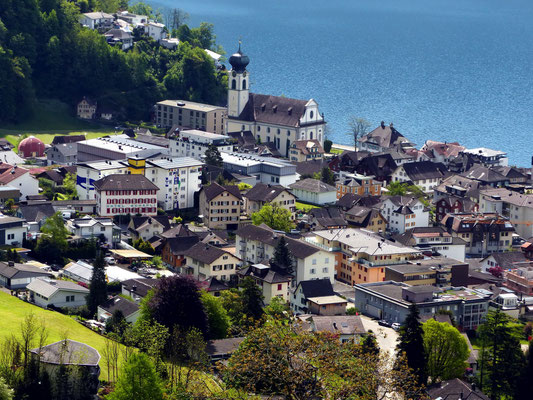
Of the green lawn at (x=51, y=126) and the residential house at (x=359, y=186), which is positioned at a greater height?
the green lawn at (x=51, y=126)

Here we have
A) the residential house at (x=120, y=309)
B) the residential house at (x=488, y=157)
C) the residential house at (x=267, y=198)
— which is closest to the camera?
the residential house at (x=120, y=309)

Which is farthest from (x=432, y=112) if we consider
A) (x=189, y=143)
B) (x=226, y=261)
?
(x=226, y=261)

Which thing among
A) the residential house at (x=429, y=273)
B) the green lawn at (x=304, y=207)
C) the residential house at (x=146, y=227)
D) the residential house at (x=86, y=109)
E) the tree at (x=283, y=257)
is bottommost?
the residential house at (x=429, y=273)

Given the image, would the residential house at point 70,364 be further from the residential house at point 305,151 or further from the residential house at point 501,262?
the residential house at point 305,151

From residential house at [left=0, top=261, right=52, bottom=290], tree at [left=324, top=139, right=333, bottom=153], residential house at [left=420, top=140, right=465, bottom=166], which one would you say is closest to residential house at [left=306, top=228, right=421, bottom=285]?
residential house at [left=0, top=261, right=52, bottom=290]

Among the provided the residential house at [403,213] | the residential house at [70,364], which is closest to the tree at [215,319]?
the residential house at [70,364]

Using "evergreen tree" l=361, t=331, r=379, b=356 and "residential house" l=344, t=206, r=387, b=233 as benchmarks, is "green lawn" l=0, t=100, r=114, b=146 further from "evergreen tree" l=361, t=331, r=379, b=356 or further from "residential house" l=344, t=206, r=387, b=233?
"evergreen tree" l=361, t=331, r=379, b=356

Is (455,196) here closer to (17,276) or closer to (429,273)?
(429,273)
